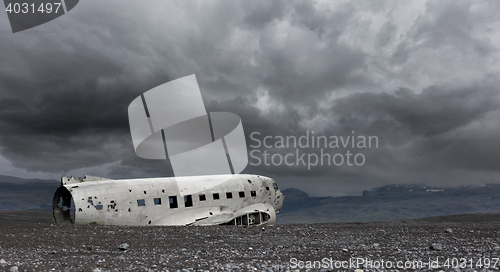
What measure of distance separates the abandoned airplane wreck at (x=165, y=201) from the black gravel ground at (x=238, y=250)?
167 inches

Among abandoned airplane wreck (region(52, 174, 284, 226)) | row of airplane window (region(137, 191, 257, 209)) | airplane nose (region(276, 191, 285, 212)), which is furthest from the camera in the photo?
airplane nose (region(276, 191, 285, 212))

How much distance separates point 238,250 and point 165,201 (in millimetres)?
14644

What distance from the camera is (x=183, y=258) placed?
484 inches

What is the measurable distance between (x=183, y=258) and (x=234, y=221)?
15.1m

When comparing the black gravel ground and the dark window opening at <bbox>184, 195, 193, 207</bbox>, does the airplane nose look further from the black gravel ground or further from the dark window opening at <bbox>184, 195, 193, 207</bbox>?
the black gravel ground

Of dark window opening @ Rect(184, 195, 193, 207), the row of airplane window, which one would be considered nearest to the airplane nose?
→ the row of airplane window

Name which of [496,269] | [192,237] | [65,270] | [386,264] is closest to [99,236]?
[192,237]

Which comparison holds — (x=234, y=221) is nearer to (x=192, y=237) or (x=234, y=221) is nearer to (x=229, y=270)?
(x=192, y=237)

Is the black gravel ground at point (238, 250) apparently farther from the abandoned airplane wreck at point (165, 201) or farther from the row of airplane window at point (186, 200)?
the row of airplane window at point (186, 200)

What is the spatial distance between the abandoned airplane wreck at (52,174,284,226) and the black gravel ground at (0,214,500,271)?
4.23m

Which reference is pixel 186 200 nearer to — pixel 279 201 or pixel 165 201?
pixel 165 201

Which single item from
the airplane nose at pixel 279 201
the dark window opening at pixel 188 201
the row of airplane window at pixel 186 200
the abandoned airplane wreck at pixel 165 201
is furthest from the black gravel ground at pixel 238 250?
the airplane nose at pixel 279 201

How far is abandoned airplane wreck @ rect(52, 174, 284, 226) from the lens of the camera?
24.7 m

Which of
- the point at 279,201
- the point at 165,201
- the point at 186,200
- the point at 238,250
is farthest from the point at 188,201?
the point at 238,250
